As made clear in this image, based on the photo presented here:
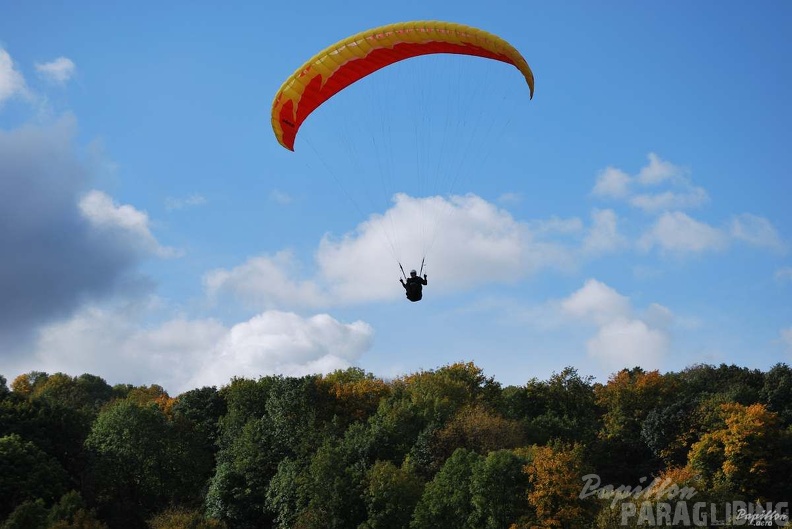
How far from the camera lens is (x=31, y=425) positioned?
4772 centimetres

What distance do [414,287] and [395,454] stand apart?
21.6 metres

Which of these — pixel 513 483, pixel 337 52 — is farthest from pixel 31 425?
pixel 337 52

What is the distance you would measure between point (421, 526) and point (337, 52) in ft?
73.1

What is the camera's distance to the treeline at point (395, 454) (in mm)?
36875

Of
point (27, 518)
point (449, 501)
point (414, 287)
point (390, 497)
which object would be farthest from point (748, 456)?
point (27, 518)

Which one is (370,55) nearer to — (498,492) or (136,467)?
(498,492)

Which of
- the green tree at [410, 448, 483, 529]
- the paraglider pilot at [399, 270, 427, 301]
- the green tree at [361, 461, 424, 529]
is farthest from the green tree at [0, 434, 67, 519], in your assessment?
the paraglider pilot at [399, 270, 427, 301]

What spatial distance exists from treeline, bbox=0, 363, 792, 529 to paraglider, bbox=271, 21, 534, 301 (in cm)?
1438

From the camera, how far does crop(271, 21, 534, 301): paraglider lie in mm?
26016

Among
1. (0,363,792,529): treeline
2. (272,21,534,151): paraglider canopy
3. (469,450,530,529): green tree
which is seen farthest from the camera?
(0,363,792,529): treeline

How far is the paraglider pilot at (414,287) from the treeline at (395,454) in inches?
520

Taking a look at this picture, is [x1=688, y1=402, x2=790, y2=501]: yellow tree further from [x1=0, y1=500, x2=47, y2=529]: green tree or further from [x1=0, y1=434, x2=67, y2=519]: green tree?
[x1=0, y1=434, x2=67, y2=519]: green tree

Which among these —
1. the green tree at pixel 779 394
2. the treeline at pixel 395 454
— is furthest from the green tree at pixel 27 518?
the green tree at pixel 779 394

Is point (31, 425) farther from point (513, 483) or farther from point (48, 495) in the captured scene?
point (513, 483)
